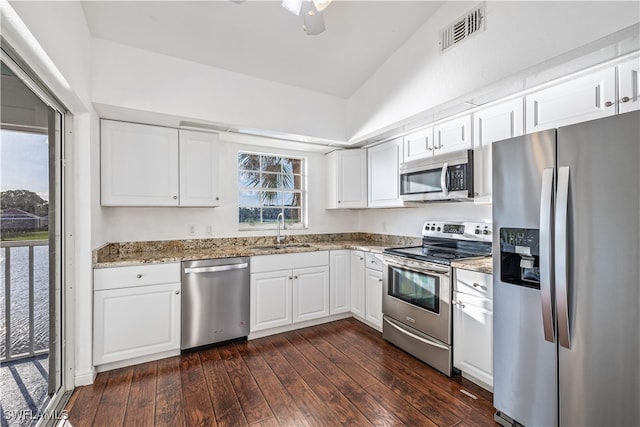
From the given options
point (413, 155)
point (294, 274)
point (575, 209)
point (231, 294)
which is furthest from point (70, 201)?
point (575, 209)

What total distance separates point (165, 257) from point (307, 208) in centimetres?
197

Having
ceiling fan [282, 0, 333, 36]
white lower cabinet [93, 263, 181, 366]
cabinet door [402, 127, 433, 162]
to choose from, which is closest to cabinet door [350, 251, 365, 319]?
cabinet door [402, 127, 433, 162]

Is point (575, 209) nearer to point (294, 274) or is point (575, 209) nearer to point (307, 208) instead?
point (294, 274)

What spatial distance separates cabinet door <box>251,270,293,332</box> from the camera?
3.15 meters

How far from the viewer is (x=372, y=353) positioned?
2816 millimetres

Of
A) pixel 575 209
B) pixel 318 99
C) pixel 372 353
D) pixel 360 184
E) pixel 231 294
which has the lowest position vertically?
pixel 372 353

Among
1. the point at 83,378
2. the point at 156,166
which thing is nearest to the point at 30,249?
the point at 83,378

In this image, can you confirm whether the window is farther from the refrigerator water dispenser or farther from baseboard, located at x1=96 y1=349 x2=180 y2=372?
the refrigerator water dispenser

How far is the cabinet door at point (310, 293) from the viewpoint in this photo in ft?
11.1

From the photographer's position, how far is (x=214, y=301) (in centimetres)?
291

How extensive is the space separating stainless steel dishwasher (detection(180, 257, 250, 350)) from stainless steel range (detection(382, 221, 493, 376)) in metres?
1.46

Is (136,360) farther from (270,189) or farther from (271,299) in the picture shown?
(270,189)

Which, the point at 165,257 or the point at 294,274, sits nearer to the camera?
the point at 165,257

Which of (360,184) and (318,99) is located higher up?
(318,99)
